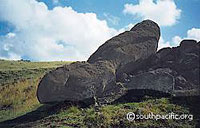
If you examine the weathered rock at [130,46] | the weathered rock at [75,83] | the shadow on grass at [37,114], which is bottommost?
the shadow on grass at [37,114]

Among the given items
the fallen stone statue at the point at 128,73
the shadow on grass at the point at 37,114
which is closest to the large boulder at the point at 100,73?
the fallen stone statue at the point at 128,73

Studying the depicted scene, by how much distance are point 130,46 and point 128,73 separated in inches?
96.8

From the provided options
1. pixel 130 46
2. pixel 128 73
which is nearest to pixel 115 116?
pixel 128 73

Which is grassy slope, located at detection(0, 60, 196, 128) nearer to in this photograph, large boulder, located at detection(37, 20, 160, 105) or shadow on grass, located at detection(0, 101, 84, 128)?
shadow on grass, located at detection(0, 101, 84, 128)

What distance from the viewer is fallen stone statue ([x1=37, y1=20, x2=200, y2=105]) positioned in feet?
79.8

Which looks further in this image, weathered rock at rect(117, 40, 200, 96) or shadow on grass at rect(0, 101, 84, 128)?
weathered rock at rect(117, 40, 200, 96)

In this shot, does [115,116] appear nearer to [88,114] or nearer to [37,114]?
[88,114]

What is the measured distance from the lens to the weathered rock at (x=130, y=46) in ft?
91.4

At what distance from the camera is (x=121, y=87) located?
84.9ft

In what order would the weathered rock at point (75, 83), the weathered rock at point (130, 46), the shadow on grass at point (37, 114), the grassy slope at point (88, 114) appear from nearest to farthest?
the grassy slope at point (88, 114) → the shadow on grass at point (37, 114) → the weathered rock at point (75, 83) → the weathered rock at point (130, 46)

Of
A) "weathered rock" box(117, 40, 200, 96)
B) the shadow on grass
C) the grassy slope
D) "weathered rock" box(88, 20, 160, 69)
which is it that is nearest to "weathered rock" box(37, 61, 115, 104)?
the shadow on grass

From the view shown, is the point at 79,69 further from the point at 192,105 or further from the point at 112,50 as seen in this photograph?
the point at 192,105

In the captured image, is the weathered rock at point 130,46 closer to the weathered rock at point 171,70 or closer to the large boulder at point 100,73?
the large boulder at point 100,73

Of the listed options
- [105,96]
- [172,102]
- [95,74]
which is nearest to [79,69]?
[95,74]
